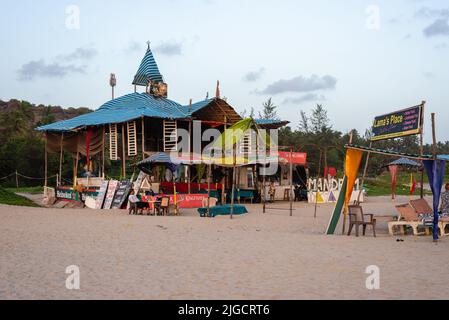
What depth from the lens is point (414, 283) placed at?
24.3ft

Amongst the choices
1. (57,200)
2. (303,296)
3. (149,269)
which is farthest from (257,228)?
(57,200)

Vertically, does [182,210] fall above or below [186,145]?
below

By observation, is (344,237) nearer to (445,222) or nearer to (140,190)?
(445,222)

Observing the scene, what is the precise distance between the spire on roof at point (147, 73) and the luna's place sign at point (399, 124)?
680 inches

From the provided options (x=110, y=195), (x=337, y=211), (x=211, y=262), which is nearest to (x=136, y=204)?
(x=110, y=195)

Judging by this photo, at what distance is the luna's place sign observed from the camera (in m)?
14.0

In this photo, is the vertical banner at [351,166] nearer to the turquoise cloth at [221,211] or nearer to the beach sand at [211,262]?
the beach sand at [211,262]

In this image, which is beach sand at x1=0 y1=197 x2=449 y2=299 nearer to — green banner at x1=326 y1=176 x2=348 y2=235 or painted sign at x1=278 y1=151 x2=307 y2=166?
green banner at x1=326 y1=176 x2=348 y2=235

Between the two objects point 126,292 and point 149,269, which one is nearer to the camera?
point 126,292

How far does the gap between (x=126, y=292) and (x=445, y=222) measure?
8860 millimetres

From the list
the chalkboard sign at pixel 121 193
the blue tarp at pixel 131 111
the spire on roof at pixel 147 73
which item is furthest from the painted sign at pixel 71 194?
the spire on roof at pixel 147 73

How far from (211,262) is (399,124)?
26.8 ft
